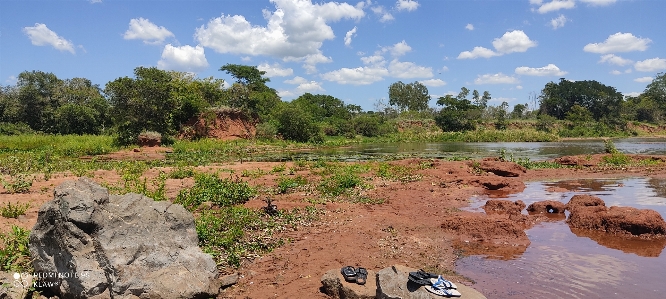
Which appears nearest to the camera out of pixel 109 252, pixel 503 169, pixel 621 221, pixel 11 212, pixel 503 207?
pixel 109 252

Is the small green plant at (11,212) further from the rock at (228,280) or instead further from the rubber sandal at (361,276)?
the rubber sandal at (361,276)

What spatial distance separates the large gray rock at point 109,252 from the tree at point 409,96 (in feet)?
295

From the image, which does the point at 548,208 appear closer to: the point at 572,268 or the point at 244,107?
the point at 572,268

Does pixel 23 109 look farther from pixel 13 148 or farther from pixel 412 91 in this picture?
pixel 412 91

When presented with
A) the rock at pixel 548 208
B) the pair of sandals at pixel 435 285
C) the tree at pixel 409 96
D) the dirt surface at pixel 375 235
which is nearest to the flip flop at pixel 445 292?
the pair of sandals at pixel 435 285

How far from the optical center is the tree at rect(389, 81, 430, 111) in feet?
305

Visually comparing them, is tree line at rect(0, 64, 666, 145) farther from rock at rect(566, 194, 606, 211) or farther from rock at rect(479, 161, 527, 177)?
rock at rect(566, 194, 606, 211)

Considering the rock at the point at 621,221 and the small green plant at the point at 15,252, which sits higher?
the small green plant at the point at 15,252

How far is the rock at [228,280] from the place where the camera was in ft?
19.2

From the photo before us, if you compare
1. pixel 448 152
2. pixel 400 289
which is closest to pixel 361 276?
pixel 400 289

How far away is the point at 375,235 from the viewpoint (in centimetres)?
868

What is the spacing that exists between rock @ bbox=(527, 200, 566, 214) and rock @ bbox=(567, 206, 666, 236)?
0.90 metres

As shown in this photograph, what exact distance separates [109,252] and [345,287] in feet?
10.4

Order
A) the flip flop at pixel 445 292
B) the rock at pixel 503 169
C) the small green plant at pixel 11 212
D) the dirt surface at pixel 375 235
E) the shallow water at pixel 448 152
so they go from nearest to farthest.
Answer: the flip flop at pixel 445 292 < the dirt surface at pixel 375 235 < the small green plant at pixel 11 212 < the rock at pixel 503 169 < the shallow water at pixel 448 152
